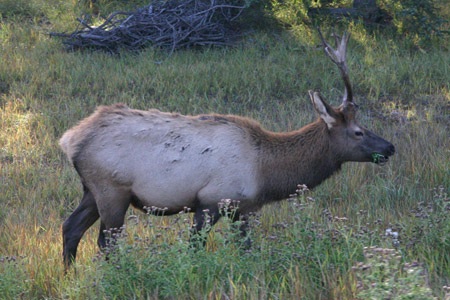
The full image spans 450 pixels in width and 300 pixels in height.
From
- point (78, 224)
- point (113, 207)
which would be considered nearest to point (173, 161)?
point (113, 207)

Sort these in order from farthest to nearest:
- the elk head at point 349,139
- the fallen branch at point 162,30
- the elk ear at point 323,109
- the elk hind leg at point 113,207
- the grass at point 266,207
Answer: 1. the fallen branch at point 162,30
2. the elk head at point 349,139
3. the elk ear at point 323,109
4. the elk hind leg at point 113,207
5. the grass at point 266,207

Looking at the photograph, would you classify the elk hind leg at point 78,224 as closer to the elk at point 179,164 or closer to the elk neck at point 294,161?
the elk at point 179,164

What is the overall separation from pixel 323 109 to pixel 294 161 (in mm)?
574

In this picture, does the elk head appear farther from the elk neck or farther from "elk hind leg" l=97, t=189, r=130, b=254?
"elk hind leg" l=97, t=189, r=130, b=254

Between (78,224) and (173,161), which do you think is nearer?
(173,161)

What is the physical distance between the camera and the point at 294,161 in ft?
19.4

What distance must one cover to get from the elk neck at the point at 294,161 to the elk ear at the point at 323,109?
74mm

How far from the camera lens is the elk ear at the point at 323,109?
5902mm

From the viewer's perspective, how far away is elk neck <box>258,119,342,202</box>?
18.9 feet

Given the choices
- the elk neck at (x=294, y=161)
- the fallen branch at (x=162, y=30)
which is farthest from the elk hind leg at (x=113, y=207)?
the fallen branch at (x=162, y=30)

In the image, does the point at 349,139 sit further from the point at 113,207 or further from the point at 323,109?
the point at 113,207

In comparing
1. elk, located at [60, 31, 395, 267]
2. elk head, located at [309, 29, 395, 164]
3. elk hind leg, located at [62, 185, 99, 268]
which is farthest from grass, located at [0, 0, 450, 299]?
elk head, located at [309, 29, 395, 164]

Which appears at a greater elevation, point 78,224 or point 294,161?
point 294,161

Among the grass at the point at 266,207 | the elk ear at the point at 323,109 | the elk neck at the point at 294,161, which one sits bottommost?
the grass at the point at 266,207
